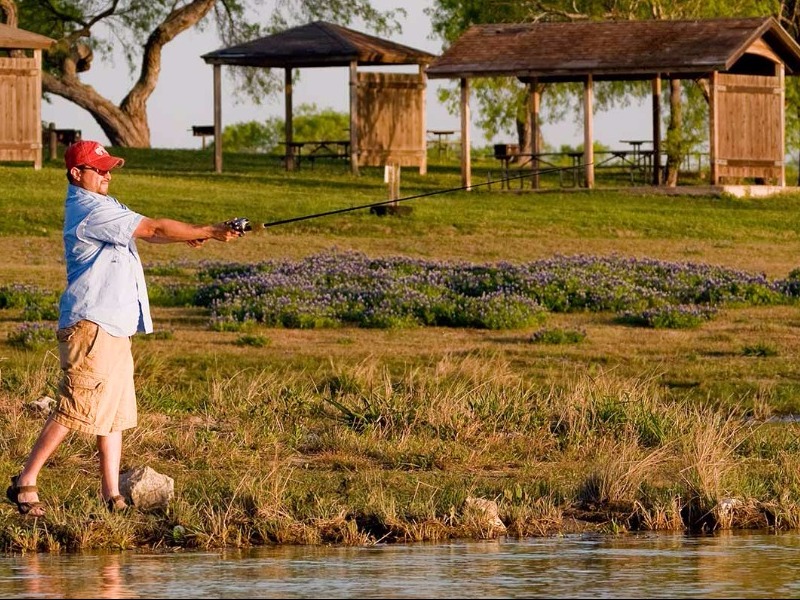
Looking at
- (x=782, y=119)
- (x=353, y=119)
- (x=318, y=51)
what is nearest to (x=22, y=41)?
(x=318, y=51)

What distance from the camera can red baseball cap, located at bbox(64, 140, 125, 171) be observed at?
9.74 meters

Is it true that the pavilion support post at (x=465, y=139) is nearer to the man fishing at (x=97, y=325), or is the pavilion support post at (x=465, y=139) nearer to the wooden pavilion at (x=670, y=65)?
the wooden pavilion at (x=670, y=65)

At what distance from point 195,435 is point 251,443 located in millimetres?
387

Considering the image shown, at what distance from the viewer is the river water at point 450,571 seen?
7.59 m

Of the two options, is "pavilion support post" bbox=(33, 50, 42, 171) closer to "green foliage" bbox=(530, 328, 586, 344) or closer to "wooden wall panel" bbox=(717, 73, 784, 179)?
"wooden wall panel" bbox=(717, 73, 784, 179)

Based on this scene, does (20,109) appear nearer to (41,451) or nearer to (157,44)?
(157,44)

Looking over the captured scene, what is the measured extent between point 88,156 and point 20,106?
29278 mm

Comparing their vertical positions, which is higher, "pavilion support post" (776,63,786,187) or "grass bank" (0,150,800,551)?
"pavilion support post" (776,63,786,187)

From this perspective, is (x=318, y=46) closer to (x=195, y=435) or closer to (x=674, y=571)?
(x=195, y=435)

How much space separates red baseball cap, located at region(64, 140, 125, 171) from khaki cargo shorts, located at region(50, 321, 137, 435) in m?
0.89

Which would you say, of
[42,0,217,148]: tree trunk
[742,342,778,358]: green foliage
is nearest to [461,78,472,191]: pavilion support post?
Answer: [42,0,217,148]: tree trunk

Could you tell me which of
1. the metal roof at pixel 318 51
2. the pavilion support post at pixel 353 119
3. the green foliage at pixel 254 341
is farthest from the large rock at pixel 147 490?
the metal roof at pixel 318 51

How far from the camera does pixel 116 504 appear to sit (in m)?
9.43

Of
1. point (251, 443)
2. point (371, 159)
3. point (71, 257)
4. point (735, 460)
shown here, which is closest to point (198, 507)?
point (71, 257)
